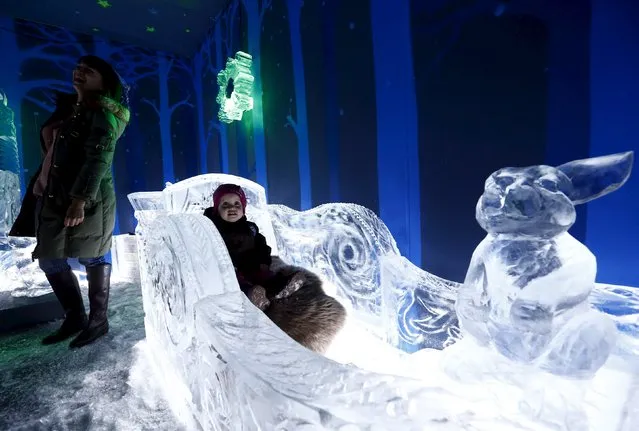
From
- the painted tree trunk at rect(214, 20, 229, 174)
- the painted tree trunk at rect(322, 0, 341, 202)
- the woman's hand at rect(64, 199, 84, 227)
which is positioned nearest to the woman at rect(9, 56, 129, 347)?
the woman's hand at rect(64, 199, 84, 227)

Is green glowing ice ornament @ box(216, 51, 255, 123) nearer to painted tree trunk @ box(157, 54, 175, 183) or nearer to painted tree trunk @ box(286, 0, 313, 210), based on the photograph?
painted tree trunk @ box(286, 0, 313, 210)

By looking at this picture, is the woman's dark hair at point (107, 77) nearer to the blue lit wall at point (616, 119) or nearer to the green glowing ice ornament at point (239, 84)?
the green glowing ice ornament at point (239, 84)

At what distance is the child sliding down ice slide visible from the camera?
1.19 metres

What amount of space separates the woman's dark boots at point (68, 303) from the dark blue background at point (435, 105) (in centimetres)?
137

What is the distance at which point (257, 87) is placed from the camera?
260 centimetres

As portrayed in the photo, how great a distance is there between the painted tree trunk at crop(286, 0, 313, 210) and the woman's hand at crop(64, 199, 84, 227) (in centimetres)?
121

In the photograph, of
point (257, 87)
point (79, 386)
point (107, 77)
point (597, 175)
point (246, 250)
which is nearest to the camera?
point (597, 175)

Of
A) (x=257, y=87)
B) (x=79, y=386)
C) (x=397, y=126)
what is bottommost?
(x=79, y=386)

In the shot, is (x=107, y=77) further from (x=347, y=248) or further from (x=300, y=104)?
(x=347, y=248)

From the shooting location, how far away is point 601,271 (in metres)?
0.84

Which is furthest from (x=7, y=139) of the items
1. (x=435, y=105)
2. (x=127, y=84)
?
(x=435, y=105)

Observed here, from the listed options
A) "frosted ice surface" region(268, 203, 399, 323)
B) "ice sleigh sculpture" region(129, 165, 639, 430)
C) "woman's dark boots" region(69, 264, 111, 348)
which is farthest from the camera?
"woman's dark boots" region(69, 264, 111, 348)

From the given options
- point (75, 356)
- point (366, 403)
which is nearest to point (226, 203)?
point (75, 356)

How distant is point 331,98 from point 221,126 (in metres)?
1.90
